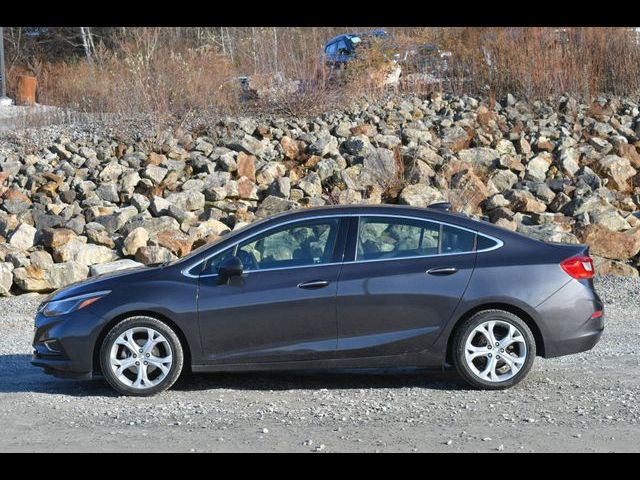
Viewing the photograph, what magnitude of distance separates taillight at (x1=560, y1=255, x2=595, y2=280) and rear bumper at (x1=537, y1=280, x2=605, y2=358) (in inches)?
2.7

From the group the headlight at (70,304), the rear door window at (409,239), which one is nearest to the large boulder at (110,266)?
the headlight at (70,304)

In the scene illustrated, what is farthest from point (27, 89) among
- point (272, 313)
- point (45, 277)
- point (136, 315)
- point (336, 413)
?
point (336, 413)

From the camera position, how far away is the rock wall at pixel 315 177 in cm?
1571

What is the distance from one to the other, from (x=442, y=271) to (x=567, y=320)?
1.09 meters

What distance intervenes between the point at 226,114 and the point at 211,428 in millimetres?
16615

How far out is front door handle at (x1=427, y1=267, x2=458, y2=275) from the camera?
8.21m

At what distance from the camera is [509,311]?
8281 mm

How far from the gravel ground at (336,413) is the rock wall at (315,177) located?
5949 mm

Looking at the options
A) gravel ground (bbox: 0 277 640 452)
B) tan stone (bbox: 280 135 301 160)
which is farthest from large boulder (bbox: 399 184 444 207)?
gravel ground (bbox: 0 277 640 452)

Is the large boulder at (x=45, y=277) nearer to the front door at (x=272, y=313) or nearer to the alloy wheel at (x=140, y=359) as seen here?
the alloy wheel at (x=140, y=359)

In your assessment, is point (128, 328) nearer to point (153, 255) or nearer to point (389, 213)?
point (389, 213)

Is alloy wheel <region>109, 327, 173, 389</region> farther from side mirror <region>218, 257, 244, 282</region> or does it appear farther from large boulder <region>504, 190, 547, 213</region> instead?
large boulder <region>504, 190, 547, 213</region>

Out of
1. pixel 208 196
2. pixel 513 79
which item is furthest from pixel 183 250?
pixel 513 79

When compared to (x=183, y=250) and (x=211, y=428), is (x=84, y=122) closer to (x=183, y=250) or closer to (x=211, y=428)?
(x=183, y=250)
